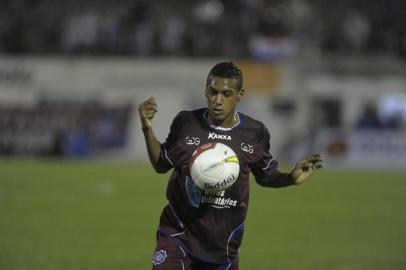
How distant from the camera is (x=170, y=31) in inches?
1308

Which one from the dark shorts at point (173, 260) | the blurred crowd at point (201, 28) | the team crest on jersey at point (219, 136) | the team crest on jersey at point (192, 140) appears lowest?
the dark shorts at point (173, 260)

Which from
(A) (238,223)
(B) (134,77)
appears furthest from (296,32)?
(A) (238,223)

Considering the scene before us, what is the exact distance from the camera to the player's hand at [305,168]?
21.3 ft

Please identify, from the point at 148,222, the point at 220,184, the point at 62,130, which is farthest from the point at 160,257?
the point at 62,130

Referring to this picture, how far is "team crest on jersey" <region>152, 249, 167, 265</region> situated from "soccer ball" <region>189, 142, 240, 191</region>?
53cm

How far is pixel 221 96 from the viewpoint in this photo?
Result: 6184 millimetres

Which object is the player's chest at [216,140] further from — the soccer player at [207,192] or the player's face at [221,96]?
the player's face at [221,96]

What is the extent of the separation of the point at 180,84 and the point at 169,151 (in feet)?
86.9

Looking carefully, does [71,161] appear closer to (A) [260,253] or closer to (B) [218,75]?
(A) [260,253]

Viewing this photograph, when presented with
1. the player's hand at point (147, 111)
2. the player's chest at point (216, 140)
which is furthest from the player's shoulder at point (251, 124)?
the player's hand at point (147, 111)

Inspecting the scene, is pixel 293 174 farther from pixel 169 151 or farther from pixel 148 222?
pixel 148 222

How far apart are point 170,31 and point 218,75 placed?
27.2 metres

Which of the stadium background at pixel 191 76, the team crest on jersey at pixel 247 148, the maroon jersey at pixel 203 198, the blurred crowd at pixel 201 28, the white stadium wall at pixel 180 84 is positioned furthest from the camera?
the blurred crowd at pixel 201 28

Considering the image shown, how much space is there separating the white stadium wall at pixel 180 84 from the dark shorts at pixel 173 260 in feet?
85.0
